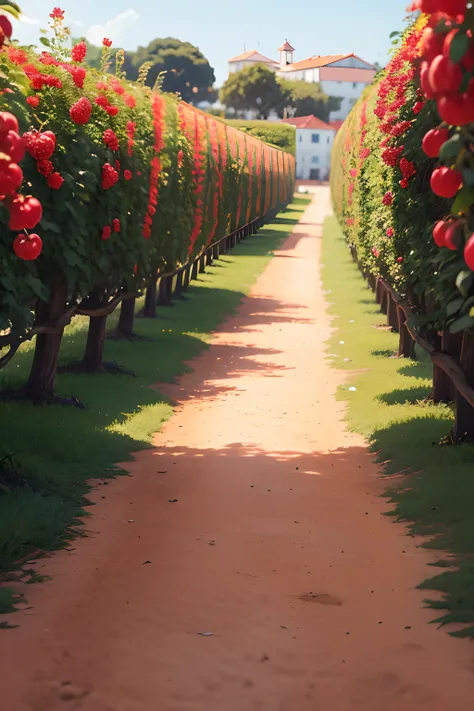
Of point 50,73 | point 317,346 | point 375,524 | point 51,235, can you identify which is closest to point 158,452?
point 51,235

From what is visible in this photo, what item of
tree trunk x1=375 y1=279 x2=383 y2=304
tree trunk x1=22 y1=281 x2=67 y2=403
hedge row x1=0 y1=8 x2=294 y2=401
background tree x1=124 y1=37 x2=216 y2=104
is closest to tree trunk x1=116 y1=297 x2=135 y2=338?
hedge row x1=0 y1=8 x2=294 y2=401

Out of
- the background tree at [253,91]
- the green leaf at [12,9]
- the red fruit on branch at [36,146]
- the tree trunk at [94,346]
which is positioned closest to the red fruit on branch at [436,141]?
the green leaf at [12,9]

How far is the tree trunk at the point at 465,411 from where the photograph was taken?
1091cm

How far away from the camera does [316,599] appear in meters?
6.98

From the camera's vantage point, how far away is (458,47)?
3162 millimetres

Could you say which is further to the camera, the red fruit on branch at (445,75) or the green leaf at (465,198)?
the green leaf at (465,198)

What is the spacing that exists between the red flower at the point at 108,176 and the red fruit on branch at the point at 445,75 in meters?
8.90

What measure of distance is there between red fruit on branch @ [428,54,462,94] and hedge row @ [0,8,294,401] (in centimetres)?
306

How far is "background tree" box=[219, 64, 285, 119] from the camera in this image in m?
115

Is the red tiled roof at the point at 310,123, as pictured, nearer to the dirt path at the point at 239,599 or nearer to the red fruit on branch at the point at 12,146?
the dirt path at the point at 239,599

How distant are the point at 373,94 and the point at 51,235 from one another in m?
12.0

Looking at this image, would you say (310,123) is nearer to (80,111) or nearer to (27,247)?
(80,111)

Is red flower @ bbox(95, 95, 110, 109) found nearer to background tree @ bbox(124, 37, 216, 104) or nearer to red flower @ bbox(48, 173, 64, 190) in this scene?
red flower @ bbox(48, 173, 64, 190)

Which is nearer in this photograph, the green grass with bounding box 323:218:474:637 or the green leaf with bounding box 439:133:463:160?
the green leaf with bounding box 439:133:463:160
